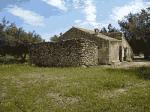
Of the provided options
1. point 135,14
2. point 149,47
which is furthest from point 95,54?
point 135,14

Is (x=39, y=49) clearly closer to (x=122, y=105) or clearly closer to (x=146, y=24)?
(x=122, y=105)

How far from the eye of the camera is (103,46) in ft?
126

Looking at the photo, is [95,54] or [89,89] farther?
[95,54]

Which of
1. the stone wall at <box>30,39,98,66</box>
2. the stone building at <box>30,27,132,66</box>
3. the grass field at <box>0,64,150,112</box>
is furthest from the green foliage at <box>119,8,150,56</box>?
the grass field at <box>0,64,150,112</box>

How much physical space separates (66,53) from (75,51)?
1.08 meters

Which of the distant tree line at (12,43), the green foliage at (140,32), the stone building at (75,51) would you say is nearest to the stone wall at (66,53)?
the stone building at (75,51)

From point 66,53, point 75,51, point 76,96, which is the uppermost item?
point 75,51

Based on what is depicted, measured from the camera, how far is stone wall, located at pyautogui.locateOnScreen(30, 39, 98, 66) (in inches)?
1243

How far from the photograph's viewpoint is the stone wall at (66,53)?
31569mm

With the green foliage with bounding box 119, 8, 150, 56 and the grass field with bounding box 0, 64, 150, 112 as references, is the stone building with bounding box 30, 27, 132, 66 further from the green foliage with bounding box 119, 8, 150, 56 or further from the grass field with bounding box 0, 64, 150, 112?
the green foliage with bounding box 119, 8, 150, 56

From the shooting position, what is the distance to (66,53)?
3216cm

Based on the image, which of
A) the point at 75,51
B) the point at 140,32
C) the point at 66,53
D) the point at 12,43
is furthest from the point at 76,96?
the point at 140,32

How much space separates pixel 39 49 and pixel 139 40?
3070cm

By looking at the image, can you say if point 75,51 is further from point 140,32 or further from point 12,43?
point 140,32
